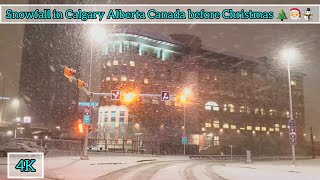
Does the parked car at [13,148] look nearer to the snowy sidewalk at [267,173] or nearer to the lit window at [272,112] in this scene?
the snowy sidewalk at [267,173]

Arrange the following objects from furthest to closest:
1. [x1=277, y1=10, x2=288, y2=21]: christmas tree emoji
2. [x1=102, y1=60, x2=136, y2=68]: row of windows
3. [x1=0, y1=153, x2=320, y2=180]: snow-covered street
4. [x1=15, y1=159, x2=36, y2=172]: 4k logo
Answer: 1. [x1=102, y1=60, x2=136, y2=68]: row of windows
2. [x1=0, y1=153, x2=320, y2=180]: snow-covered street
3. [x1=277, y1=10, x2=288, y2=21]: christmas tree emoji
4. [x1=15, y1=159, x2=36, y2=172]: 4k logo

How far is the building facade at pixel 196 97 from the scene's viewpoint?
66.4 metres

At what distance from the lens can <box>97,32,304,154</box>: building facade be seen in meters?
66.4

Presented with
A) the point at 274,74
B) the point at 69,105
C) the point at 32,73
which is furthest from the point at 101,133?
the point at 32,73

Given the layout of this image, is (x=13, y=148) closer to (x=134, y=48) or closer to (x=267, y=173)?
(x=267, y=173)

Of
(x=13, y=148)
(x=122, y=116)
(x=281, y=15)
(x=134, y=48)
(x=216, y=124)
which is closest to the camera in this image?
(x=281, y=15)

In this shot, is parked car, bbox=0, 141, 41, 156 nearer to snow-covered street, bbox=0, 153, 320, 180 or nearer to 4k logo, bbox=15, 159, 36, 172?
snow-covered street, bbox=0, 153, 320, 180

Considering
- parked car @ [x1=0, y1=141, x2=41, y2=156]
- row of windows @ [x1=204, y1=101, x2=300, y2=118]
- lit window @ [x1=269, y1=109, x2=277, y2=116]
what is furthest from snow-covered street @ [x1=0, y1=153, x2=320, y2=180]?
lit window @ [x1=269, y1=109, x2=277, y2=116]

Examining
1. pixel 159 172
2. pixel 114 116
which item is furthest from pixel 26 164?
pixel 114 116

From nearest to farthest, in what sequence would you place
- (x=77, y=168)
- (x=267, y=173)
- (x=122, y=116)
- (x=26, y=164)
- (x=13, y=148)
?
(x=26, y=164)
(x=267, y=173)
(x=77, y=168)
(x=13, y=148)
(x=122, y=116)

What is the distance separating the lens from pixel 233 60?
81938 millimetres

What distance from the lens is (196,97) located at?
77000 mm

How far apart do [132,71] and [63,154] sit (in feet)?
114

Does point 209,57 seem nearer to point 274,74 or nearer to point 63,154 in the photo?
point 274,74
